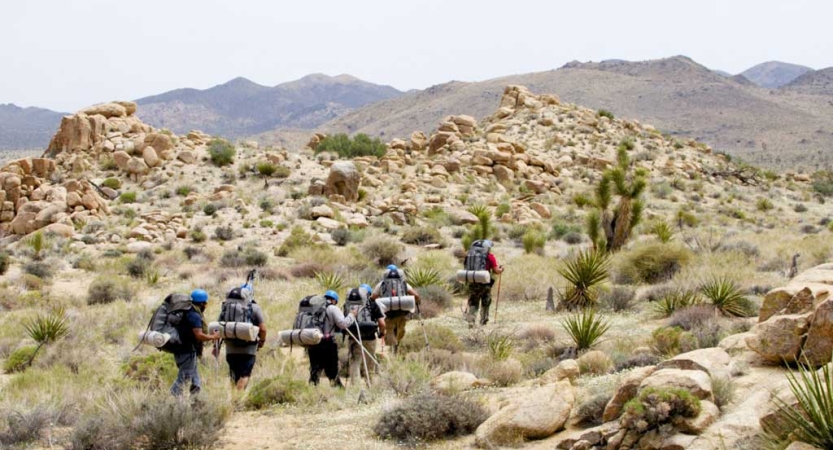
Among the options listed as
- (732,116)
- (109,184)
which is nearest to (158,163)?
(109,184)

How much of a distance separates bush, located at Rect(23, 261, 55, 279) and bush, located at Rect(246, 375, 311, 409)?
14.6 meters

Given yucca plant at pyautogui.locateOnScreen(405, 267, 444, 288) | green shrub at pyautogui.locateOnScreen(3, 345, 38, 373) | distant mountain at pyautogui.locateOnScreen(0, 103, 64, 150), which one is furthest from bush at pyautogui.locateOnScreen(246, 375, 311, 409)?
distant mountain at pyautogui.locateOnScreen(0, 103, 64, 150)

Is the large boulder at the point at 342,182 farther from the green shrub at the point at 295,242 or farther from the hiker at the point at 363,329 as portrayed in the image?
the hiker at the point at 363,329

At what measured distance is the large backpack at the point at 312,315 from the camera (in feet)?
32.8

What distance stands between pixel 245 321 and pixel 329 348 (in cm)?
137

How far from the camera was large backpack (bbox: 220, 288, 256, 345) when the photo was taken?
9586 mm

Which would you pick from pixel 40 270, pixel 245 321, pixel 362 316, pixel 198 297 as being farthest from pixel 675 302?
pixel 40 270

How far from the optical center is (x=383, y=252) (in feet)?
78.7

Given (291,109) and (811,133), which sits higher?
(291,109)

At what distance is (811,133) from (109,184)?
74.6 m

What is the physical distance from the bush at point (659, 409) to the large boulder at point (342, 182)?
90.4 ft

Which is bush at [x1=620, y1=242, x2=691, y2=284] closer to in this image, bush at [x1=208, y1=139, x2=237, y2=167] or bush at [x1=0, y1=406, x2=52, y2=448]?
bush at [x1=0, y1=406, x2=52, y2=448]

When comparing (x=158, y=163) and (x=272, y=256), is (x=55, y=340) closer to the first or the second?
(x=272, y=256)

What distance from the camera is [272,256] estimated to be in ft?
82.4
